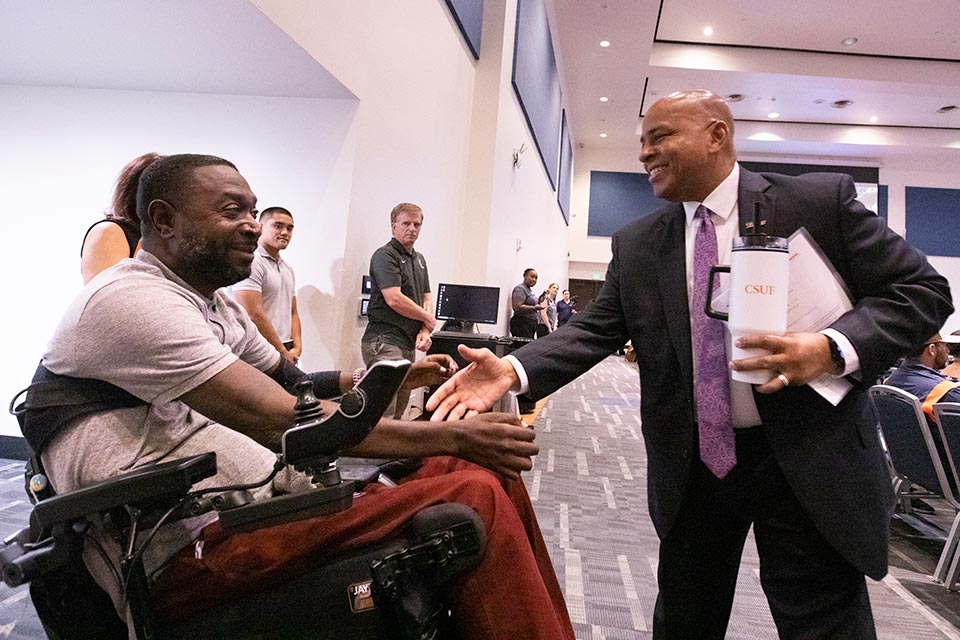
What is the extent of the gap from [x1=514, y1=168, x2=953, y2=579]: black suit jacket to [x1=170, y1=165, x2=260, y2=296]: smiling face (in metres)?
0.69

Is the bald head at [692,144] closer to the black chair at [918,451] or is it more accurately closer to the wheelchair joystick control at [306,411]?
the wheelchair joystick control at [306,411]

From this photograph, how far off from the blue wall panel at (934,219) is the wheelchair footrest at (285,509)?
1799cm

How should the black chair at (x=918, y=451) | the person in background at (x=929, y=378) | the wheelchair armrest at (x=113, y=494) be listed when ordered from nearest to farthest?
the wheelchair armrest at (x=113, y=494) < the black chair at (x=918, y=451) < the person in background at (x=929, y=378)

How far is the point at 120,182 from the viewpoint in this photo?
1659 mm

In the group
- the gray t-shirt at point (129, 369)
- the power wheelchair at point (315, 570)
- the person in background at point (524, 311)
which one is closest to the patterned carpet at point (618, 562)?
the power wheelchair at point (315, 570)

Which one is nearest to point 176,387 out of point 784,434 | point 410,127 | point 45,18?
point 784,434

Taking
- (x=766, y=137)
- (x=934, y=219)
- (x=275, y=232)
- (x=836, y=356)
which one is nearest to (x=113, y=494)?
(x=836, y=356)

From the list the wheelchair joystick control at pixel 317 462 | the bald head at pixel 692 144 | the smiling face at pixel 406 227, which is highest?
the smiling face at pixel 406 227

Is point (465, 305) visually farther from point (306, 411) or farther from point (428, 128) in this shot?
point (306, 411)

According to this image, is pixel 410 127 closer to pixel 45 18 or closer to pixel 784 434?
pixel 45 18

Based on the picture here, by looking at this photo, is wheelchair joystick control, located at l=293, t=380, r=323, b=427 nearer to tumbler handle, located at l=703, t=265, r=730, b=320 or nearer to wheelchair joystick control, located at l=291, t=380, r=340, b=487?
wheelchair joystick control, located at l=291, t=380, r=340, b=487

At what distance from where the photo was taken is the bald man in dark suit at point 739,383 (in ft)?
3.03

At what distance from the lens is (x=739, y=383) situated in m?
1.03

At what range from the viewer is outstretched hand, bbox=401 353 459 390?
1.37 metres
